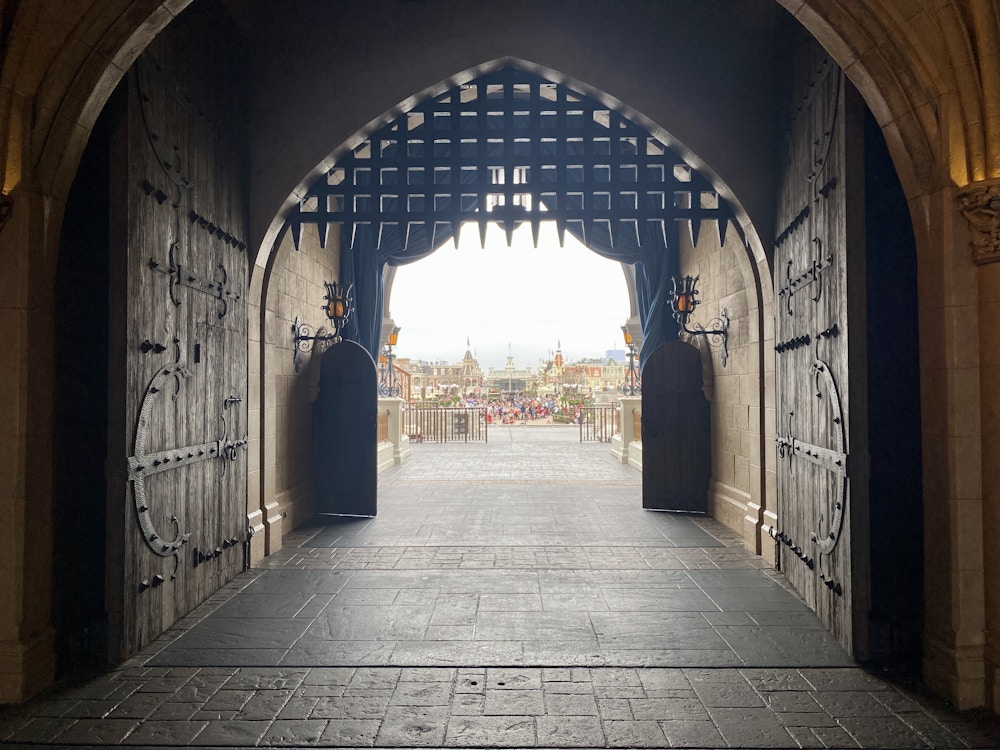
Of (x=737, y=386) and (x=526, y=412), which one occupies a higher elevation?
(x=737, y=386)

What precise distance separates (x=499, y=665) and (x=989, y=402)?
98.3 inches

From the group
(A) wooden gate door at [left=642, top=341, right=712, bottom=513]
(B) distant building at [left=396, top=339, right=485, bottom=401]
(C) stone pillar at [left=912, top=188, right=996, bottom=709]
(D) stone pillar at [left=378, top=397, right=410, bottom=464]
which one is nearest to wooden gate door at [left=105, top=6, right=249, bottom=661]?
(C) stone pillar at [left=912, top=188, right=996, bottom=709]

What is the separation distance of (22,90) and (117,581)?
2286 millimetres

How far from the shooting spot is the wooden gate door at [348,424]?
688cm

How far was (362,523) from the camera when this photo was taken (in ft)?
21.4

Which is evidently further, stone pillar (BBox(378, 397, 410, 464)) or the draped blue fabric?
stone pillar (BBox(378, 397, 410, 464))

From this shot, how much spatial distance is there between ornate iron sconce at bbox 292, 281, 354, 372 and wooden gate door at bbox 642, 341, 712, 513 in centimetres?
346

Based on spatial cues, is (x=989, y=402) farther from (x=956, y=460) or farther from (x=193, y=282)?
(x=193, y=282)

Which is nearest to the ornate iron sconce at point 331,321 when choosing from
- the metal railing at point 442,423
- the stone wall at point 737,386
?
the stone wall at point 737,386

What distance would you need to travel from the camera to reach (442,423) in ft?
55.7

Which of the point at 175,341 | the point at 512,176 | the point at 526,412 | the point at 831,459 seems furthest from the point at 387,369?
the point at 526,412

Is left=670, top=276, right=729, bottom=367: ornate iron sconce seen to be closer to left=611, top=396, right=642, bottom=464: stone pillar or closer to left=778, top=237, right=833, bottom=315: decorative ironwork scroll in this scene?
left=778, top=237, right=833, bottom=315: decorative ironwork scroll

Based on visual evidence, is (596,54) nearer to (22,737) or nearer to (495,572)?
(495,572)

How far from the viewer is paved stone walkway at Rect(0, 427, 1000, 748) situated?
254 cm
